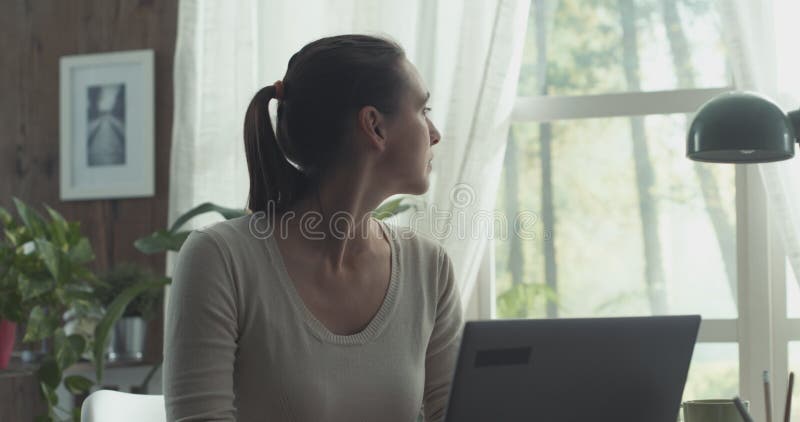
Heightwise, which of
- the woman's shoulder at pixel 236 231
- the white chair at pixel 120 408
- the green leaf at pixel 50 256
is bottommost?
the white chair at pixel 120 408

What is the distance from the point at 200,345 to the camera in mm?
1322

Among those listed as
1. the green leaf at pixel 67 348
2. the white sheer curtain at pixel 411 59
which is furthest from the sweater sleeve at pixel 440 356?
the green leaf at pixel 67 348

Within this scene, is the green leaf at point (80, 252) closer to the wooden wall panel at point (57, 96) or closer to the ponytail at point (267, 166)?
the wooden wall panel at point (57, 96)

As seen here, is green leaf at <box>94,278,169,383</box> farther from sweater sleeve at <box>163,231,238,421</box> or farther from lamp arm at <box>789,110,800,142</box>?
lamp arm at <box>789,110,800,142</box>

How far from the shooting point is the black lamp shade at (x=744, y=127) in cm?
157

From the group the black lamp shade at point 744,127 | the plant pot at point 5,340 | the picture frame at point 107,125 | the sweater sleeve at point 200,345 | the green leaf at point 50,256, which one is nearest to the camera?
the sweater sleeve at point 200,345

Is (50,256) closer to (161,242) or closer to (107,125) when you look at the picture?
(161,242)

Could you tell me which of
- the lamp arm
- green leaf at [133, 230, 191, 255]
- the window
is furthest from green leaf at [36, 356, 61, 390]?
the lamp arm

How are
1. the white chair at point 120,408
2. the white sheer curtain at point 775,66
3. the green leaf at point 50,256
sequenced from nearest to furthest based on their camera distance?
the white chair at point 120,408 < the white sheer curtain at point 775,66 < the green leaf at point 50,256

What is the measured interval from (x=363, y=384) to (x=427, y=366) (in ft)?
0.70

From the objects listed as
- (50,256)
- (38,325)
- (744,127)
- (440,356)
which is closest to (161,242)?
(50,256)

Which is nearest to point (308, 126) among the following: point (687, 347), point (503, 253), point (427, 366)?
point (427, 366)

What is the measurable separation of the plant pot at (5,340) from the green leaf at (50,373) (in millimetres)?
163

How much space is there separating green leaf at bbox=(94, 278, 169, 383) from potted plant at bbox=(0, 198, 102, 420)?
141 millimetres
